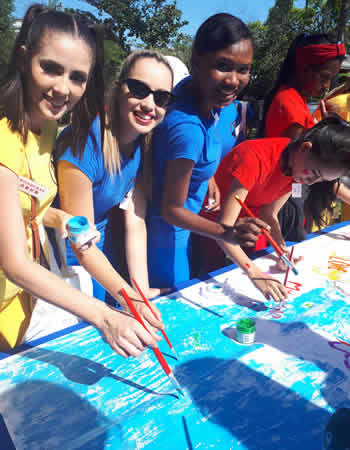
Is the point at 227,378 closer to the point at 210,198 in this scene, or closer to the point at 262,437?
the point at 262,437

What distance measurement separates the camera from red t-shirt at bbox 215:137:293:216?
139 centimetres

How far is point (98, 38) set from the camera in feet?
3.22

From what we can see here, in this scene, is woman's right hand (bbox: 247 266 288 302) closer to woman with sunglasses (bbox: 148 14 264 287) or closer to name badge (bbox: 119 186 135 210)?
woman with sunglasses (bbox: 148 14 264 287)

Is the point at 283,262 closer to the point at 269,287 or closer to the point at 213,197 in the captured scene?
the point at 269,287

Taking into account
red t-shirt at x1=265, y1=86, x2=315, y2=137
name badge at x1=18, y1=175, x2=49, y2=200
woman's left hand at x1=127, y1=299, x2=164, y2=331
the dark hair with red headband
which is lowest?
woman's left hand at x1=127, y1=299, x2=164, y2=331

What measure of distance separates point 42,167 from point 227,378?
31.5 inches

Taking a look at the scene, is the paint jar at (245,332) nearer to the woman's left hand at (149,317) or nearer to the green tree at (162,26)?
the woman's left hand at (149,317)

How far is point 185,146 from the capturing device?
1.24m

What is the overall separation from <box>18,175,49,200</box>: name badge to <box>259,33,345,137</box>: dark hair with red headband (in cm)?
149

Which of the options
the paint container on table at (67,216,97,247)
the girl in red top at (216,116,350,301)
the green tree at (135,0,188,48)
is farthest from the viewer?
the green tree at (135,0,188,48)

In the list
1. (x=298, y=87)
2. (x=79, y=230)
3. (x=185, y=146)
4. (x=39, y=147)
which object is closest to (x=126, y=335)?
(x=79, y=230)

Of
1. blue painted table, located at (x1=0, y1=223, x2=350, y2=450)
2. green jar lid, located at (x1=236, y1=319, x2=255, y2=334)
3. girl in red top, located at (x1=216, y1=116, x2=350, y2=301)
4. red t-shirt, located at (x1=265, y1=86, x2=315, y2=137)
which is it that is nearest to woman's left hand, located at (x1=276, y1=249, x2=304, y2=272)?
girl in red top, located at (x1=216, y1=116, x2=350, y2=301)

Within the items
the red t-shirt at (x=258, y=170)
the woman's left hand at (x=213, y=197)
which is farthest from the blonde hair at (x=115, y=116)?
the woman's left hand at (x=213, y=197)

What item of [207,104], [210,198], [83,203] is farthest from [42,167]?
[210,198]
